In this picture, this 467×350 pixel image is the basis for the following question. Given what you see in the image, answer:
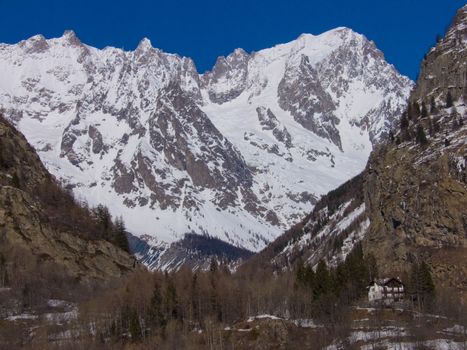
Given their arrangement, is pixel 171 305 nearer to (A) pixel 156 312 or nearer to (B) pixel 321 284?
(A) pixel 156 312

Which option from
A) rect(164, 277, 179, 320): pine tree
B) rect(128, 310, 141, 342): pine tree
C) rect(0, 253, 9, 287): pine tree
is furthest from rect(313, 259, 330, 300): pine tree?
rect(0, 253, 9, 287): pine tree

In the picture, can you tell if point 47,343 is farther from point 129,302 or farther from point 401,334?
point 401,334

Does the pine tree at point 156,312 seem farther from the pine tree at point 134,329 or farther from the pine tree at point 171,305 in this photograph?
the pine tree at point 134,329

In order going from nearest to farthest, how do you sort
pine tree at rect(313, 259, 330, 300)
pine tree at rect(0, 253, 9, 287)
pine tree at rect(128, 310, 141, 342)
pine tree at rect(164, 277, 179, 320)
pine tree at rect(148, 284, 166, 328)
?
1. pine tree at rect(128, 310, 141, 342)
2. pine tree at rect(148, 284, 166, 328)
3. pine tree at rect(164, 277, 179, 320)
4. pine tree at rect(313, 259, 330, 300)
5. pine tree at rect(0, 253, 9, 287)

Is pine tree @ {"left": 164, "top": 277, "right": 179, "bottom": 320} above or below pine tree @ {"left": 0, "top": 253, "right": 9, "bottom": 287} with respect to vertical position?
below

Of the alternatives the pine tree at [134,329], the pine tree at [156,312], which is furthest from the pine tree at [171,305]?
the pine tree at [134,329]

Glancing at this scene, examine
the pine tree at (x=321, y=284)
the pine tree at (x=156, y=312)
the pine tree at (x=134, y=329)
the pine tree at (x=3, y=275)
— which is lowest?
the pine tree at (x=134, y=329)

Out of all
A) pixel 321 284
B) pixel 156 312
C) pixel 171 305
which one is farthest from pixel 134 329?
pixel 321 284

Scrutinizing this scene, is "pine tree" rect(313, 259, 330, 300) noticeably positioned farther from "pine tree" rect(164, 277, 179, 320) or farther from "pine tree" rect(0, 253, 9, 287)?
"pine tree" rect(0, 253, 9, 287)

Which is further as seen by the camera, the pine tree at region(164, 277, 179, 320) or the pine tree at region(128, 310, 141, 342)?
the pine tree at region(164, 277, 179, 320)

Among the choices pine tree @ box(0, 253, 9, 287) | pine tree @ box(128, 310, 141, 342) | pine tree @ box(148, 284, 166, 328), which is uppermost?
pine tree @ box(0, 253, 9, 287)

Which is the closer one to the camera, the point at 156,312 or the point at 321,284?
the point at 156,312

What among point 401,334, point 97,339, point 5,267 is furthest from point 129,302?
point 401,334

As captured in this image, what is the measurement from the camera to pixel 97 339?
159 metres
